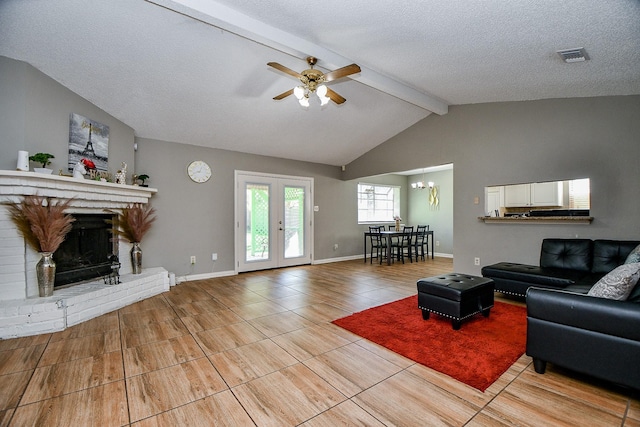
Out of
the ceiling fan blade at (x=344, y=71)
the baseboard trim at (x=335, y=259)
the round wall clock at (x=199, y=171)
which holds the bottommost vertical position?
the baseboard trim at (x=335, y=259)

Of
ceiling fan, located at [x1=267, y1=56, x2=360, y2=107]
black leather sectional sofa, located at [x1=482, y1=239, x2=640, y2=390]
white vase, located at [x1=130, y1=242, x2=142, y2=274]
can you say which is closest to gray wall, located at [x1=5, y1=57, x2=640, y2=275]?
white vase, located at [x1=130, y1=242, x2=142, y2=274]

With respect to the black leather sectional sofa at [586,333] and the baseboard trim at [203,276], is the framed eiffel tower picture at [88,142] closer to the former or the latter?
the baseboard trim at [203,276]

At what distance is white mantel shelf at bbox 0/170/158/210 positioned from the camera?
2777 mm

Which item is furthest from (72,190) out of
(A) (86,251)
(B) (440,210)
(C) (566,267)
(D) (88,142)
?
(B) (440,210)

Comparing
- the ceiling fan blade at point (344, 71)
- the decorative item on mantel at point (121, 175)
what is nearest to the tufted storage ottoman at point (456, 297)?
the ceiling fan blade at point (344, 71)

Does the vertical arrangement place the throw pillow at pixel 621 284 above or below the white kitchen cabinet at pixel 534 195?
below

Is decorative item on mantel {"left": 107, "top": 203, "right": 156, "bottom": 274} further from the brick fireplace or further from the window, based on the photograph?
the window

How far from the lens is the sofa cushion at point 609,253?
10.7 feet

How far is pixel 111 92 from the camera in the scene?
3633 mm

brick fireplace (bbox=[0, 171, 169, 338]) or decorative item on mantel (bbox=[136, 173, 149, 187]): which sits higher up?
decorative item on mantel (bbox=[136, 173, 149, 187])

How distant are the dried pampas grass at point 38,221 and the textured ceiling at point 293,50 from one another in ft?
4.92

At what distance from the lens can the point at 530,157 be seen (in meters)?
4.27

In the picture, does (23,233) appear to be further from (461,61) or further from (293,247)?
(461,61)

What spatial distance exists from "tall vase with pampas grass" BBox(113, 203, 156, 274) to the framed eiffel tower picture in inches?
26.4
